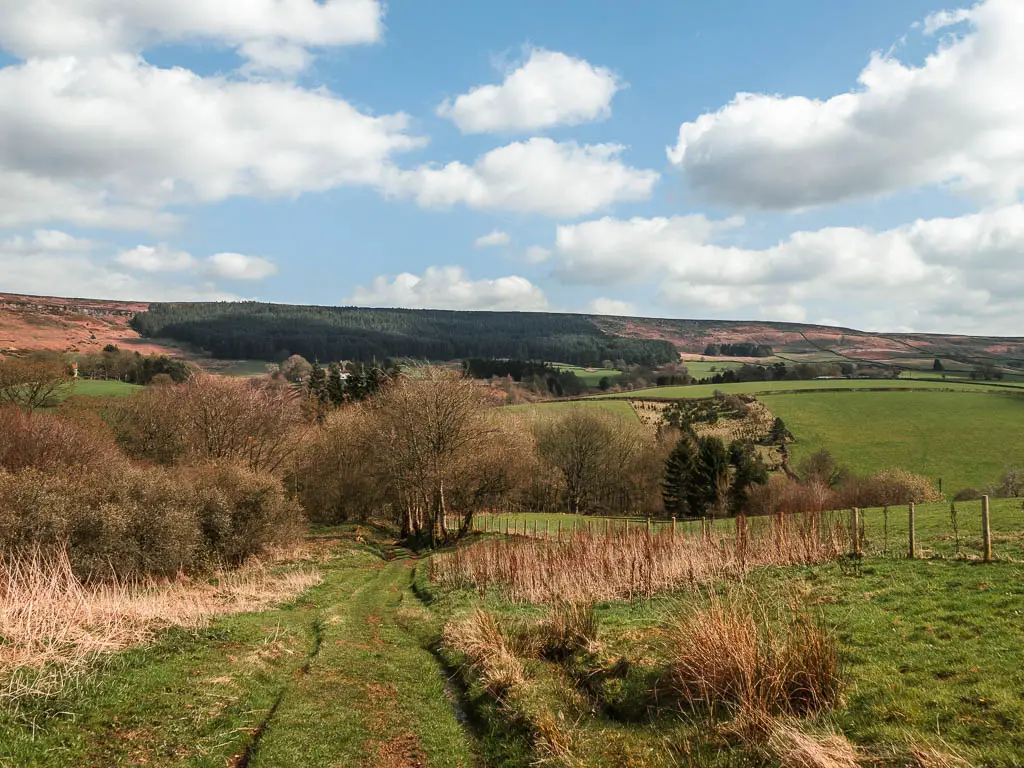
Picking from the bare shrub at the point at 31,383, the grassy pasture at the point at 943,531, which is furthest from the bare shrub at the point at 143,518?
the bare shrub at the point at 31,383

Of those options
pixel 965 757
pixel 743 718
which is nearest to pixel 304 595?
pixel 743 718

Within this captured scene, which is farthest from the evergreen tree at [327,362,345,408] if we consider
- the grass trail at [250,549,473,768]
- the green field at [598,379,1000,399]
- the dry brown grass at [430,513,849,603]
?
the grass trail at [250,549,473,768]

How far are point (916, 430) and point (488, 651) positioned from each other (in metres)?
87.1

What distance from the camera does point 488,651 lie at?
1264cm

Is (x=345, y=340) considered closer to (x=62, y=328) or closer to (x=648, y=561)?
(x=62, y=328)

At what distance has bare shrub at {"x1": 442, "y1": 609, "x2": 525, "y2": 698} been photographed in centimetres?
1104

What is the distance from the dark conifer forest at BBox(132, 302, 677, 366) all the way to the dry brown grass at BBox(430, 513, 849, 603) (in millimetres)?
122260

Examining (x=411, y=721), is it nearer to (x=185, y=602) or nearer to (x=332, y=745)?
(x=332, y=745)

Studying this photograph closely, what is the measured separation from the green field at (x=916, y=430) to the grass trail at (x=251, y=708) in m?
69.0

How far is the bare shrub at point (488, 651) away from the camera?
36.2 feet

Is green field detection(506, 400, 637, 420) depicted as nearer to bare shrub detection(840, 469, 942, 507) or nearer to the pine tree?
the pine tree

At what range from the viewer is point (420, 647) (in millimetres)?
15500

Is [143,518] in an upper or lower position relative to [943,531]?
upper

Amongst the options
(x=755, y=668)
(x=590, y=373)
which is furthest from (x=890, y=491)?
(x=590, y=373)
